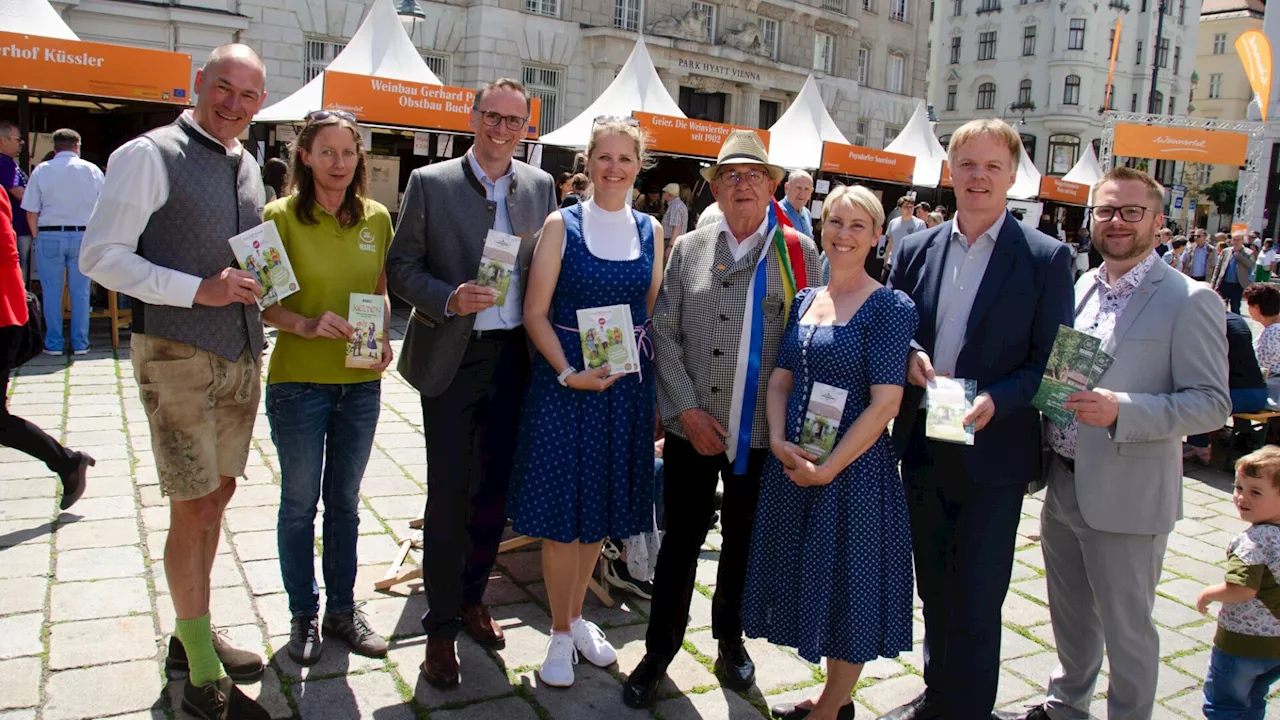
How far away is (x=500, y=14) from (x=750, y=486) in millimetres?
24722

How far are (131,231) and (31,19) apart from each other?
37.2ft

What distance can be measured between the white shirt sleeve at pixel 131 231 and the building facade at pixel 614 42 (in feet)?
50.8

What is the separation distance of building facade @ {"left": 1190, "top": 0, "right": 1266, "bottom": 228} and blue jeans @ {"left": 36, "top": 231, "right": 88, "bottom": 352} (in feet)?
236

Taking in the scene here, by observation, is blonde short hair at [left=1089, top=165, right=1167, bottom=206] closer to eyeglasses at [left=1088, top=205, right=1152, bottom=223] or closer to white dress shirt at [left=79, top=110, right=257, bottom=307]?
eyeglasses at [left=1088, top=205, right=1152, bottom=223]

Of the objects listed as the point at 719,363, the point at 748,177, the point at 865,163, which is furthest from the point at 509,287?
the point at 865,163

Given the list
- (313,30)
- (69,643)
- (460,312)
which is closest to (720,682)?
(460,312)

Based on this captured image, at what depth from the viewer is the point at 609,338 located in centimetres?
337

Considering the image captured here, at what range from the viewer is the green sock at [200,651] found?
320cm

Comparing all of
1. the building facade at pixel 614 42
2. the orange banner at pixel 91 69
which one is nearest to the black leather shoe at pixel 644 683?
the orange banner at pixel 91 69

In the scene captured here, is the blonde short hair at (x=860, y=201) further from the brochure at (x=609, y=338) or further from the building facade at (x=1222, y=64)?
the building facade at (x=1222, y=64)

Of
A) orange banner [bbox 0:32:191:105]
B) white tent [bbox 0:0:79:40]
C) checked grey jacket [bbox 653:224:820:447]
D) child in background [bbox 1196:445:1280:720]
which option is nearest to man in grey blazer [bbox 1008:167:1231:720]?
child in background [bbox 1196:445:1280:720]

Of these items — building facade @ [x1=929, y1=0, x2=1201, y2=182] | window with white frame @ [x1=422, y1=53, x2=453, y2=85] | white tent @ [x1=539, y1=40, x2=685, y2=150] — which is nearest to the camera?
white tent @ [x1=539, y1=40, x2=685, y2=150]

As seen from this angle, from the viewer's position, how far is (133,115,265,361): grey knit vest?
9.98 ft

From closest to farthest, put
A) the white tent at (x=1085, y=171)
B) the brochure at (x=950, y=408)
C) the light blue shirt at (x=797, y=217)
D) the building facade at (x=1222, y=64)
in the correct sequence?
the brochure at (x=950, y=408)
the light blue shirt at (x=797, y=217)
the white tent at (x=1085, y=171)
the building facade at (x=1222, y=64)
